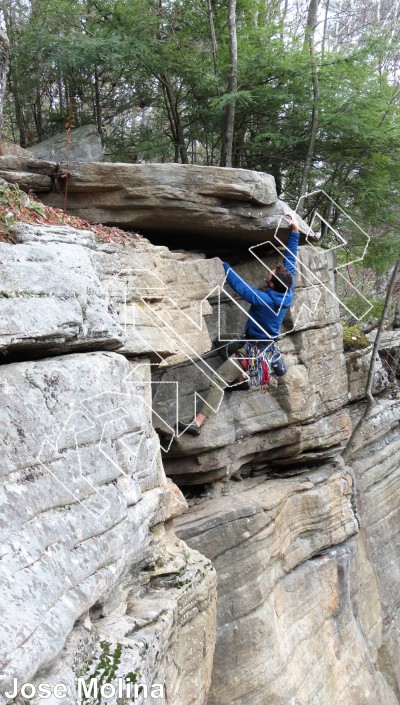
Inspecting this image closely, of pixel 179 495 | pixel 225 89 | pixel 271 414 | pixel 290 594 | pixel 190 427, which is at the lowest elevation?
pixel 290 594

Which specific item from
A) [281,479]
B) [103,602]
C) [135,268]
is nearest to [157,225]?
[135,268]

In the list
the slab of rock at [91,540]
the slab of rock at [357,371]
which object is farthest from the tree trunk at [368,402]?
the slab of rock at [91,540]

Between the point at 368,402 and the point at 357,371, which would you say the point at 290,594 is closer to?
the point at 368,402

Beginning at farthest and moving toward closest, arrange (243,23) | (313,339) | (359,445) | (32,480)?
(359,445)
(243,23)
(313,339)
(32,480)

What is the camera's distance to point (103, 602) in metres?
5.06

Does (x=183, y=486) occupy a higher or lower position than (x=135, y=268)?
lower

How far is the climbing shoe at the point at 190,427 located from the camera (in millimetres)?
9407

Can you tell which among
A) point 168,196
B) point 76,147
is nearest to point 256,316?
point 168,196

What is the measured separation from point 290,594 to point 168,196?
21.8 ft

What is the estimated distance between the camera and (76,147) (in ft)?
34.0

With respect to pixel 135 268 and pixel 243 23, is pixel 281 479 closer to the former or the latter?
pixel 135 268

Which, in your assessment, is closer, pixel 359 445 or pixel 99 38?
pixel 99 38

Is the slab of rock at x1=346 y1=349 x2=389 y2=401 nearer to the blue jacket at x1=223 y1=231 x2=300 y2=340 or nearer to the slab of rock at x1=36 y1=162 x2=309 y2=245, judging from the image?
the blue jacket at x1=223 y1=231 x2=300 y2=340

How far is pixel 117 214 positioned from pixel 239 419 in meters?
3.84
